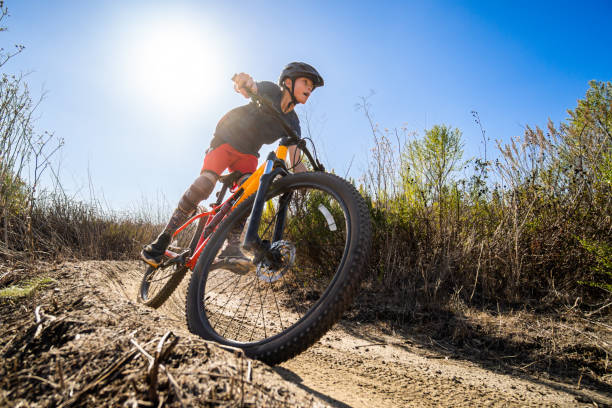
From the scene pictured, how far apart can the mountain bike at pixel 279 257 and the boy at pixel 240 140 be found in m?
0.15

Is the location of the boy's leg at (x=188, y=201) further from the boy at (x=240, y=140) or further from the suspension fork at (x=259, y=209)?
the suspension fork at (x=259, y=209)

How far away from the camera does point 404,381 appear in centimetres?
169

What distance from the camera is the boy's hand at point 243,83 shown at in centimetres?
224

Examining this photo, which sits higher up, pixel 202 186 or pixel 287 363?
pixel 202 186

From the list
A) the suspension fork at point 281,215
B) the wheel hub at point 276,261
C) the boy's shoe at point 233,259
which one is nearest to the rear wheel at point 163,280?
the boy's shoe at point 233,259

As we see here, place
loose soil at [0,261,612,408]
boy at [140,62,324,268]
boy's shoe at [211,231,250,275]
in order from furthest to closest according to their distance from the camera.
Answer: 1. boy at [140,62,324,268]
2. boy's shoe at [211,231,250,275]
3. loose soil at [0,261,612,408]

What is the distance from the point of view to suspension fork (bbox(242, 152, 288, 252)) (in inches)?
71.4

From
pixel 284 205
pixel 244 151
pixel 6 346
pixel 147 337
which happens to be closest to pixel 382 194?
pixel 244 151

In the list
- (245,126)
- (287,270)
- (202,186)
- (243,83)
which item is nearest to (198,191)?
(202,186)

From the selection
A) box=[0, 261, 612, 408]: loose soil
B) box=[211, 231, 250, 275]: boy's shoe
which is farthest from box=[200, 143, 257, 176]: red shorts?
box=[0, 261, 612, 408]: loose soil

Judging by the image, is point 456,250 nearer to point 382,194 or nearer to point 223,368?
point 382,194

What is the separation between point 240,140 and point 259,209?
1.29 metres

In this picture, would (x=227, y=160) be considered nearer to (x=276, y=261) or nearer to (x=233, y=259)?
(x=233, y=259)

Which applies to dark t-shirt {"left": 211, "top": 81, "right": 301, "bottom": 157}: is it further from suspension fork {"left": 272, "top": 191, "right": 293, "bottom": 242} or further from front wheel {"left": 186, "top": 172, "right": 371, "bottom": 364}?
suspension fork {"left": 272, "top": 191, "right": 293, "bottom": 242}
